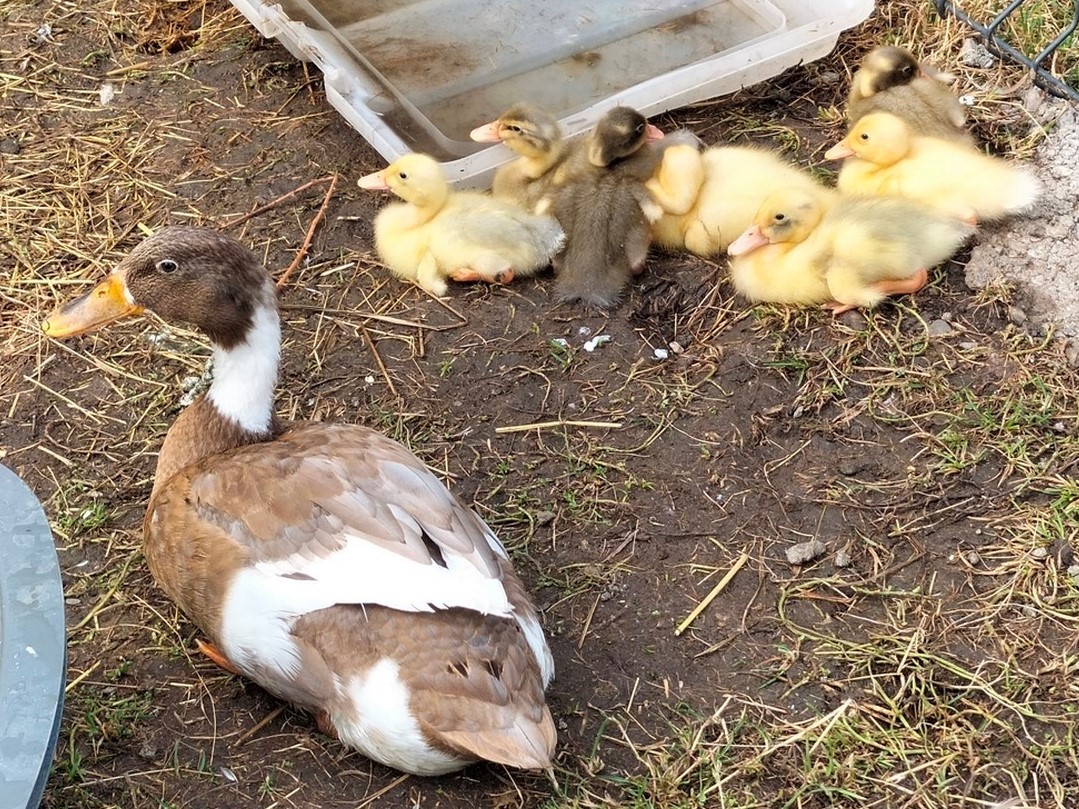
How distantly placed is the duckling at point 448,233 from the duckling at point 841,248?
0.66 m

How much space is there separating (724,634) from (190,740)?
1.34 m

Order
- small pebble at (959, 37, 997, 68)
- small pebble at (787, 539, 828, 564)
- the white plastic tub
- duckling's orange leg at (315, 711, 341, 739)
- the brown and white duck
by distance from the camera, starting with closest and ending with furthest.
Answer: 1. the brown and white duck
2. duckling's orange leg at (315, 711, 341, 739)
3. small pebble at (787, 539, 828, 564)
4. the white plastic tub
5. small pebble at (959, 37, 997, 68)

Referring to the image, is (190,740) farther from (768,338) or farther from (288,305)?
(768,338)

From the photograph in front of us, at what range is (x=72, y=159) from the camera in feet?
14.9

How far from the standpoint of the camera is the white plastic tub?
176 inches

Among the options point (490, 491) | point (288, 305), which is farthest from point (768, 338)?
point (288, 305)

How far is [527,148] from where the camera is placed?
4051 mm

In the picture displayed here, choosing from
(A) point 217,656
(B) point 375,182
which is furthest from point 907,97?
(A) point 217,656

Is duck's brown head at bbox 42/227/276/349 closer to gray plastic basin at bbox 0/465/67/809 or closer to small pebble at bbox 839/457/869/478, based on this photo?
gray plastic basin at bbox 0/465/67/809

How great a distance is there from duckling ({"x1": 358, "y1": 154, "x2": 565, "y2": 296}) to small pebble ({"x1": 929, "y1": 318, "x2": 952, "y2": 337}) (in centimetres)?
121

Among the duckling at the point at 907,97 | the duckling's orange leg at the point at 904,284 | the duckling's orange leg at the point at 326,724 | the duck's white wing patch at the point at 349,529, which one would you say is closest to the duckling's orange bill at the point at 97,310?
the duck's white wing patch at the point at 349,529

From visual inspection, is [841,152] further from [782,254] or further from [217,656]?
[217,656]

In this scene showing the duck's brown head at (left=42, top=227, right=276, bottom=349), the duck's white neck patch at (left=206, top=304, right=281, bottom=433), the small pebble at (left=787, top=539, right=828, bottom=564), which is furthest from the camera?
the small pebble at (left=787, top=539, right=828, bottom=564)

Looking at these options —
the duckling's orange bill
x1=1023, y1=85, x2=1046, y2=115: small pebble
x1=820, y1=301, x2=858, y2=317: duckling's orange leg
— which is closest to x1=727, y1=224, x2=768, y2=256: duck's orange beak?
x1=820, y1=301, x2=858, y2=317: duckling's orange leg
